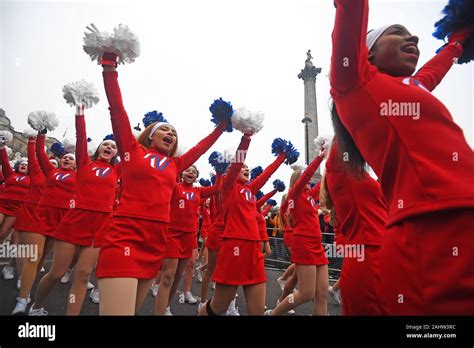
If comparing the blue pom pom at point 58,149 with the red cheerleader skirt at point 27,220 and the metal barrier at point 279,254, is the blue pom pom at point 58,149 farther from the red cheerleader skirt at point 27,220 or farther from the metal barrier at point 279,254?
the metal barrier at point 279,254

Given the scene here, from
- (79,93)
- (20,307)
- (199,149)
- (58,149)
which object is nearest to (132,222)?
(199,149)

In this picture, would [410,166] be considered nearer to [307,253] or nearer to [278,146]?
[307,253]

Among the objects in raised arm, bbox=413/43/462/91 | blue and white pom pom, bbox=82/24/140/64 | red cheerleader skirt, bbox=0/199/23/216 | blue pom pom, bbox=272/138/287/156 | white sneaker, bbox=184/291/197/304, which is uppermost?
blue and white pom pom, bbox=82/24/140/64

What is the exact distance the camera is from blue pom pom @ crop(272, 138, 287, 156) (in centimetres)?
495

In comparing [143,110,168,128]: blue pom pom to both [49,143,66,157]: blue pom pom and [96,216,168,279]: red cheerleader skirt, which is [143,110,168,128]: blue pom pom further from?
[49,143,66,157]: blue pom pom

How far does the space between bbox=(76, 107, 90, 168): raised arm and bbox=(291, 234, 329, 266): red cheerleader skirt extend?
313 cm

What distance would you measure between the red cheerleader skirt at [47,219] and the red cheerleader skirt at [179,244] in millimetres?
1672

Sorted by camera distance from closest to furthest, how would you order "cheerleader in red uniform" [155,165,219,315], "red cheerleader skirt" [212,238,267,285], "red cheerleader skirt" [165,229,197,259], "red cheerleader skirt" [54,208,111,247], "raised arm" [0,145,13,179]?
"red cheerleader skirt" [212,238,267,285], "red cheerleader skirt" [54,208,111,247], "cheerleader in red uniform" [155,165,219,315], "red cheerleader skirt" [165,229,197,259], "raised arm" [0,145,13,179]

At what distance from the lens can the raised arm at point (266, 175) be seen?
4.34m

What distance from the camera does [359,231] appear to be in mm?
2482

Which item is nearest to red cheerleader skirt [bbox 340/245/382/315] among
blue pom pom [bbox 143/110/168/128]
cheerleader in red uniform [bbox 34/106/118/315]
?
blue pom pom [bbox 143/110/168/128]

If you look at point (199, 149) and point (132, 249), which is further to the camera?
point (199, 149)

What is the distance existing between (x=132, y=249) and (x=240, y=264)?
136 cm
